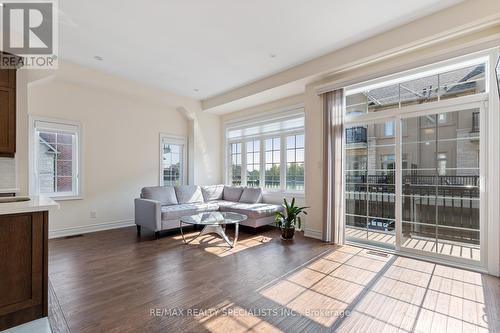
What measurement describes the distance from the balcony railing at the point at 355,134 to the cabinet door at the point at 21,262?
417 centimetres

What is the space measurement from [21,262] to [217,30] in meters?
3.21

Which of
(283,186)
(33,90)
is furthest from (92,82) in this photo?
(283,186)

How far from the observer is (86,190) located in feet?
15.4

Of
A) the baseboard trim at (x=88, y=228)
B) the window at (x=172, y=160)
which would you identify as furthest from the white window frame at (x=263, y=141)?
the baseboard trim at (x=88, y=228)

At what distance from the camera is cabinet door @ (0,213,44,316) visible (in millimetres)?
1818

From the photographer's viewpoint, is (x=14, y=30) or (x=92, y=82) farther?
(x=92, y=82)

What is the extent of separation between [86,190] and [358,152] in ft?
16.8

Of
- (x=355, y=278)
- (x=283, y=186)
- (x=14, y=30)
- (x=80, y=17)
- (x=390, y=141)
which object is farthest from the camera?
(x=283, y=186)

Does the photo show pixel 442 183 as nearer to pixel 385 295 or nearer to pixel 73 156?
pixel 385 295

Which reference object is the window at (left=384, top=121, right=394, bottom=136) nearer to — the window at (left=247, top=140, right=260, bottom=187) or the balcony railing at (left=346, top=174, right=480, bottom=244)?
the balcony railing at (left=346, top=174, right=480, bottom=244)

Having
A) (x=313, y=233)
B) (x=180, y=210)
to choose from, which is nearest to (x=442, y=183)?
(x=313, y=233)

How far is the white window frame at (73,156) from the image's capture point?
4.11 m

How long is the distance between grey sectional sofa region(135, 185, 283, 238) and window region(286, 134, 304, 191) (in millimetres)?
644

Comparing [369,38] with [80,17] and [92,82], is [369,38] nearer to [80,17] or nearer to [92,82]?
[80,17]
